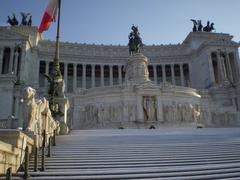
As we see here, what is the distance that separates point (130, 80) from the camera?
34.6 m

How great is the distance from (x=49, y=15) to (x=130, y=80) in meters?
16.0

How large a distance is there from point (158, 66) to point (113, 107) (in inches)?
1588

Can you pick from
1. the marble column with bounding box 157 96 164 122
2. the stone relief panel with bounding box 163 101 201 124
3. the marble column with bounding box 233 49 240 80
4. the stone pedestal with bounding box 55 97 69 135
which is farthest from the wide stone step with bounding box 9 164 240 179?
the marble column with bounding box 233 49 240 80

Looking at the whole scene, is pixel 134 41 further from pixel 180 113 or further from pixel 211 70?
pixel 211 70

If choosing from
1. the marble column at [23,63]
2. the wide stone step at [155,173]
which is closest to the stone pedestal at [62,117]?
the wide stone step at [155,173]

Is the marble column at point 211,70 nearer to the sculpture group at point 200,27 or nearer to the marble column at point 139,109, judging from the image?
the sculpture group at point 200,27

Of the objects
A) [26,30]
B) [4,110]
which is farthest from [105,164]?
[26,30]

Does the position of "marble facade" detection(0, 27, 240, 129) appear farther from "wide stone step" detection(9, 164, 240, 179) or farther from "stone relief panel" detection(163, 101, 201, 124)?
"wide stone step" detection(9, 164, 240, 179)

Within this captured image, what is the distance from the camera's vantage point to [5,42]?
55.7 m

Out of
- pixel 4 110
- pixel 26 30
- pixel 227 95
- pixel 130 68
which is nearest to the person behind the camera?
pixel 130 68

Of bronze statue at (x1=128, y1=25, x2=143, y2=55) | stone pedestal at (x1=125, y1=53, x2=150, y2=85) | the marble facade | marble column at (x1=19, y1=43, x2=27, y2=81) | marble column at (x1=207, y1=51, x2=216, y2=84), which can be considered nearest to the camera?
the marble facade

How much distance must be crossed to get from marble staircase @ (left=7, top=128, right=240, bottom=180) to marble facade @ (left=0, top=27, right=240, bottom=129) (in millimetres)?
14644

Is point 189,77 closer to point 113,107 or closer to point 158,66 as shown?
point 158,66

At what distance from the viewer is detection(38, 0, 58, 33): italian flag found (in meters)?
20.7
